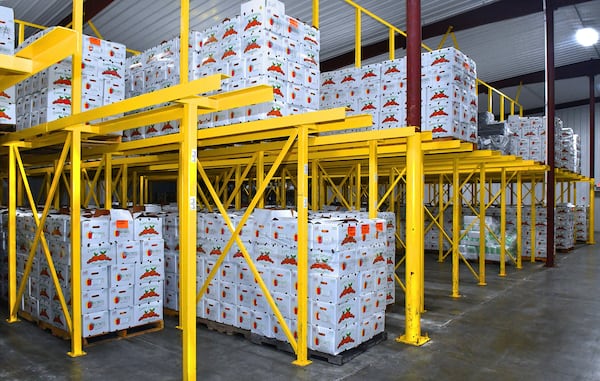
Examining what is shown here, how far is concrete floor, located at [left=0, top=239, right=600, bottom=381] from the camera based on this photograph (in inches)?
222

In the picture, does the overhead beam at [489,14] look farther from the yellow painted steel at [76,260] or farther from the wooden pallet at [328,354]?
the yellow painted steel at [76,260]

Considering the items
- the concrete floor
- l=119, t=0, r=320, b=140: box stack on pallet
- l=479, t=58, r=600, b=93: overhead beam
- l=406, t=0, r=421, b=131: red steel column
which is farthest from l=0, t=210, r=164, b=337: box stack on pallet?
l=479, t=58, r=600, b=93: overhead beam

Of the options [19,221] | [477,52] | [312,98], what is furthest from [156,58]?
[477,52]

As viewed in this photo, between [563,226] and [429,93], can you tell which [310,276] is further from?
[563,226]

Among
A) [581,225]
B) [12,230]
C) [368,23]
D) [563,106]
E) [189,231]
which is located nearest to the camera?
[189,231]

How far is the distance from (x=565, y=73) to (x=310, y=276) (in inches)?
726

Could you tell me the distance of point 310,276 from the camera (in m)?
6.18

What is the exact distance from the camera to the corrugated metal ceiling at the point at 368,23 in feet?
36.2

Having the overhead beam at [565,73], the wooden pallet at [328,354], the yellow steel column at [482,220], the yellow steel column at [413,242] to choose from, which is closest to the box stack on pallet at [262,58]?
the yellow steel column at [413,242]

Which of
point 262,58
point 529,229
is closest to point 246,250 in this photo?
point 262,58

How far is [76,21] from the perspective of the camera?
250 inches

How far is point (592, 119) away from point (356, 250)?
761 inches

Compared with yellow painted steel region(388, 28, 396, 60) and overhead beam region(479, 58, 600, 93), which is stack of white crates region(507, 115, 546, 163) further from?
yellow painted steel region(388, 28, 396, 60)

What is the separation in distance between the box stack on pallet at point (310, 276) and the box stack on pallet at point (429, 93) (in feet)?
7.95
